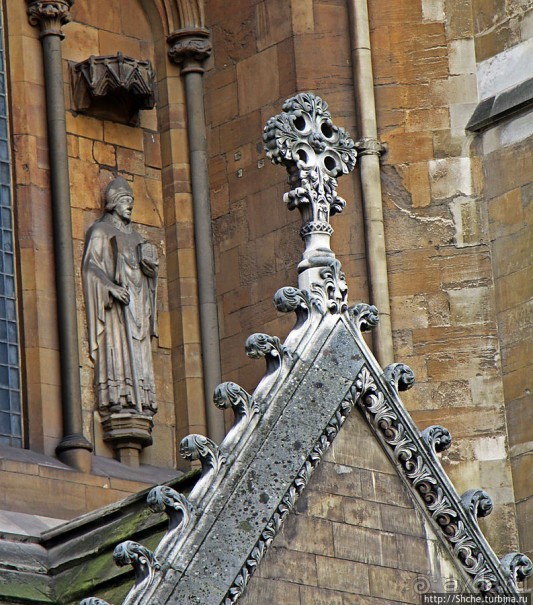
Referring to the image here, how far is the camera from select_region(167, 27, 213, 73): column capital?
19672 millimetres

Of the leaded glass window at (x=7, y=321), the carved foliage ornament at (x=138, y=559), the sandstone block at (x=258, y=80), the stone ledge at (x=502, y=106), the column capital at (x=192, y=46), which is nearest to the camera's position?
the carved foliage ornament at (x=138, y=559)

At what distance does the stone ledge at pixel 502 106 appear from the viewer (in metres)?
18.4

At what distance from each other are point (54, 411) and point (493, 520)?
313 cm

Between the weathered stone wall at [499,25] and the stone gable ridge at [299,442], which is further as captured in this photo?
the weathered stone wall at [499,25]

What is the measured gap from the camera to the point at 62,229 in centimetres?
1858

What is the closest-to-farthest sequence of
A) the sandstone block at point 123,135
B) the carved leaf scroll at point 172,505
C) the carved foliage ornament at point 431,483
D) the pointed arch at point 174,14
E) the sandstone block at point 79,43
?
the carved leaf scroll at point 172,505
the carved foliage ornament at point 431,483
the sandstone block at point 79,43
the sandstone block at point 123,135
the pointed arch at point 174,14

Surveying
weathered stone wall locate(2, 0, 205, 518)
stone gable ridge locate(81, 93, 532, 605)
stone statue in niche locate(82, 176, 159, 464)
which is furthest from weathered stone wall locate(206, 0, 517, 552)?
stone gable ridge locate(81, 93, 532, 605)

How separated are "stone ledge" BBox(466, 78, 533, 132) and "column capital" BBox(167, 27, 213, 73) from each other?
2193mm

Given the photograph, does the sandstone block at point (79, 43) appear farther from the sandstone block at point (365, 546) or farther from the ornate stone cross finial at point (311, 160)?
the sandstone block at point (365, 546)

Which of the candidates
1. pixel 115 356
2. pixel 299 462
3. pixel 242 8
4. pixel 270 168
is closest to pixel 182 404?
pixel 115 356

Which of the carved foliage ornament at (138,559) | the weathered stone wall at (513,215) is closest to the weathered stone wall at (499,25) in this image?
the weathered stone wall at (513,215)

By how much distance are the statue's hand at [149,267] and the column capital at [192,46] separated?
1.59m

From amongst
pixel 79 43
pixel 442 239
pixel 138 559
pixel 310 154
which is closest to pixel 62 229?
pixel 79 43

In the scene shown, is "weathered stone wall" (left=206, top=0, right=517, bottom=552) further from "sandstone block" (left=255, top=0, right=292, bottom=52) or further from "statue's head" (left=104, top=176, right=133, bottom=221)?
"statue's head" (left=104, top=176, right=133, bottom=221)
